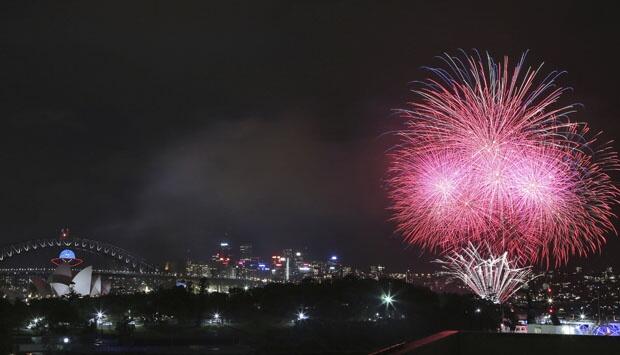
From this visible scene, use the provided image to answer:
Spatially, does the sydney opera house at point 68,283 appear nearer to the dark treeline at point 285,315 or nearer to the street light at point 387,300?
the dark treeline at point 285,315

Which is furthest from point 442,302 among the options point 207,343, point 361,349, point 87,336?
point 87,336

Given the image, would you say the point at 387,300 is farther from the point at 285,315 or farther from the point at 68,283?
the point at 68,283

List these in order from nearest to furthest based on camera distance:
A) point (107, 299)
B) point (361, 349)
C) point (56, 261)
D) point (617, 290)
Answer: point (361, 349), point (107, 299), point (617, 290), point (56, 261)

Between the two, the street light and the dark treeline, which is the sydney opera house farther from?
the street light

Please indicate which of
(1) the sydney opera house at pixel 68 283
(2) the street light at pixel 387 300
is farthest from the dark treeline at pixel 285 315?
(1) the sydney opera house at pixel 68 283

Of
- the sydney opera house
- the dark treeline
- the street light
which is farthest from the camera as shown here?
the sydney opera house

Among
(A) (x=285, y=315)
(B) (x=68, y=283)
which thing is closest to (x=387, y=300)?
(A) (x=285, y=315)

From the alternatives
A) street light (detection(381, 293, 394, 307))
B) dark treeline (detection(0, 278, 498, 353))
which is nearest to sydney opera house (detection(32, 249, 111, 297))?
dark treeline (detection(0, 278, 498, 353))

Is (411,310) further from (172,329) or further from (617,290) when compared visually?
(617,290)
